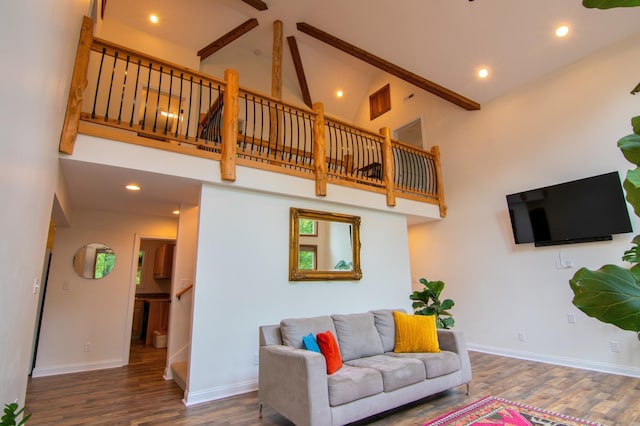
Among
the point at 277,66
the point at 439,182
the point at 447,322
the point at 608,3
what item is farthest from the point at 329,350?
the point at 277,66

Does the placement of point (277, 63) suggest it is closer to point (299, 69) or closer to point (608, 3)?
point (299, 69)

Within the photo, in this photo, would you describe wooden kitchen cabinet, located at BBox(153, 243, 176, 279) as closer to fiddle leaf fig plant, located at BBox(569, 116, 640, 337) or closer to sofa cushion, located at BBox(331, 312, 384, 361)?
sofa cushion, located at BBox(331, 312, 384, 361)

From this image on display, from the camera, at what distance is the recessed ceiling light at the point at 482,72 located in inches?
199

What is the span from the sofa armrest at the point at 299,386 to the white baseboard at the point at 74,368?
3340mm

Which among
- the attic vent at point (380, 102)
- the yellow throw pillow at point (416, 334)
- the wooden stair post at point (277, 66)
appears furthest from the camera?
the attic vent at point (380, 102)

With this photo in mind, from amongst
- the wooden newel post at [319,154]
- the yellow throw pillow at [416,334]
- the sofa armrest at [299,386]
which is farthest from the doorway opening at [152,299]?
the yellow throw pillow at [416,334]

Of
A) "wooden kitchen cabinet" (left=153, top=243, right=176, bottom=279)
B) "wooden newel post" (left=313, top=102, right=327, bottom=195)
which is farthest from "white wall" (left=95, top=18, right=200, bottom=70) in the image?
"wooden kitchen cabinet" (left=153, top=243, right=176, bottom=279)

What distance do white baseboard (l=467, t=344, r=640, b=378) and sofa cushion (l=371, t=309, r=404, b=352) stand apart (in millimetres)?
2468

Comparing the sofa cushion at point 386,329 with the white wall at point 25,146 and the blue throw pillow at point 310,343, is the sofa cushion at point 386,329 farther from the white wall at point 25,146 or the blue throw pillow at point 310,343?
the white wall at point 25,146

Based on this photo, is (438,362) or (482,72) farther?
A: (482,72)

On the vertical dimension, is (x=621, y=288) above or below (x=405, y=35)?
below

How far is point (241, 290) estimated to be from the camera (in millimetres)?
3801

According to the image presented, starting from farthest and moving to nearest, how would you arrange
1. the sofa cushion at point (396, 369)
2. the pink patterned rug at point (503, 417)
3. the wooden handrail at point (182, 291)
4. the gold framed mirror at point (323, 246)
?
the wooden handrail at point (182, 291) → the gold framed mirror at point (323, 246) → the sofa cushion at point (396, 369) → the pink patterned rug at point (503, 417)

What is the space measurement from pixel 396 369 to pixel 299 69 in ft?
22.4
